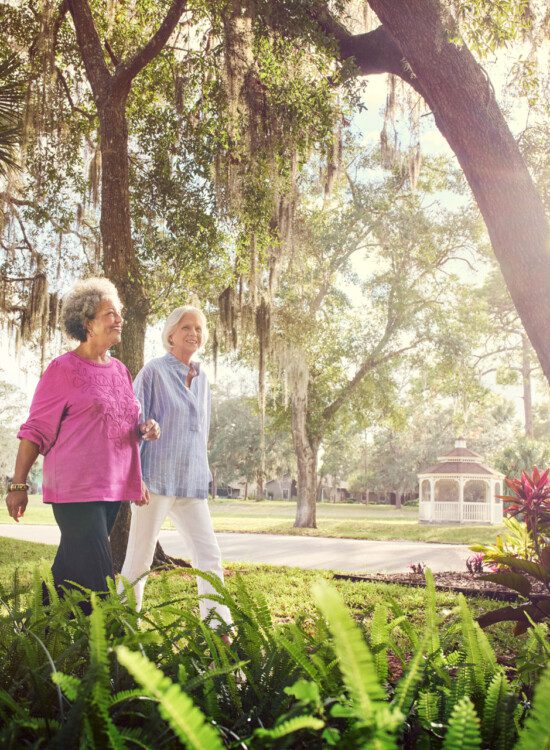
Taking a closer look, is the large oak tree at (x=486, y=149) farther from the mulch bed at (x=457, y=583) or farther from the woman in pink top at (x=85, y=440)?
the woman in pink top at (x=85, y=440)

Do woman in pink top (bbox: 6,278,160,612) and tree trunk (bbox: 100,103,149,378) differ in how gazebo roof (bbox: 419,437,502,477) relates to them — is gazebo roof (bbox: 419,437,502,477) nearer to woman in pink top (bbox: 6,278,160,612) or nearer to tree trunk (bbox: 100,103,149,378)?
tree trunk (bbox: 100,103,149,378)

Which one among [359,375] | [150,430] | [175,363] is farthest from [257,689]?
[359,375]

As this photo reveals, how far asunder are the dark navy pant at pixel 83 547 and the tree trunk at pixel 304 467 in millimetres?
17916

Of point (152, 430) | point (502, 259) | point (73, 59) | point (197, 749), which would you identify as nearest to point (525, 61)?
point (502, 259)

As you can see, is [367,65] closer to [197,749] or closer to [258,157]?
[258,157]

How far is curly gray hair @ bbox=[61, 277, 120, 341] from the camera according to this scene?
348 centimetres

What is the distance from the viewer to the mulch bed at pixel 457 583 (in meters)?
6.24

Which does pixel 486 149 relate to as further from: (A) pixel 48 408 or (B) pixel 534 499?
(A) pixel 48 408

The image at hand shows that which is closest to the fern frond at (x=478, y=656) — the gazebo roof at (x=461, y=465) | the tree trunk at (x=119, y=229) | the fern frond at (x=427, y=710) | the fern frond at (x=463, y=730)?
the fern frond at (x=427, y=710)

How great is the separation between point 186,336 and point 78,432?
125 cm

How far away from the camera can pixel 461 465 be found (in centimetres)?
3262

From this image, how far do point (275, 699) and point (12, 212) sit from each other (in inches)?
482

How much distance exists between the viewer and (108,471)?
130 inches

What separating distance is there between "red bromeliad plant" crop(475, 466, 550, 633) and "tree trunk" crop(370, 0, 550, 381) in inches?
42.3
